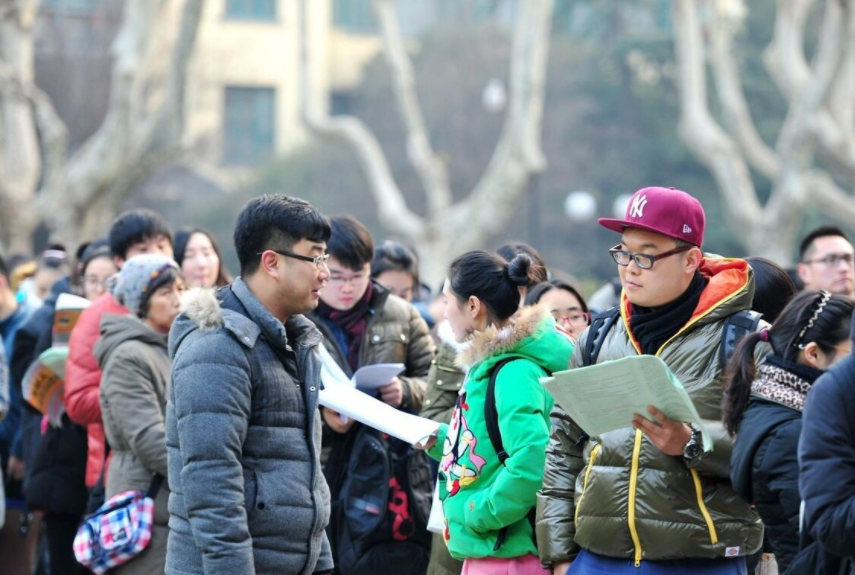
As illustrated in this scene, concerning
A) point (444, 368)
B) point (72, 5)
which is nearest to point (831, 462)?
point (444, 368)

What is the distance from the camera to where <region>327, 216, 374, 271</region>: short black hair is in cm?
587

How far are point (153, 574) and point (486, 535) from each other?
1.58 meters

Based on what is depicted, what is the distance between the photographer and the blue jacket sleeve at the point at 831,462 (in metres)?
3.19

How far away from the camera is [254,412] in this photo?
4.08m

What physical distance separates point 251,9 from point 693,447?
154 feet

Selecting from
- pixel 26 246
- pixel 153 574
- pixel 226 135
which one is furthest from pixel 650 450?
pixel 226 135

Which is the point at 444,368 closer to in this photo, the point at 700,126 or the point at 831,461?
the point at 831,461

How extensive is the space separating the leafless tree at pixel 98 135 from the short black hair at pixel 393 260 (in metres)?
11.7

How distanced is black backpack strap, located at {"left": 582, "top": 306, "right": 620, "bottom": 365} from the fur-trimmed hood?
0.32 meters

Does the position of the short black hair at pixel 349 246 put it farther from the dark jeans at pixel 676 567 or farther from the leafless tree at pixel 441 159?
the leafless tree at pixel 441 159

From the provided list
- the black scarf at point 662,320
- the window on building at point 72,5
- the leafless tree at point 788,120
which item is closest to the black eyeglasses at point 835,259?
the black scarf at point 662,320

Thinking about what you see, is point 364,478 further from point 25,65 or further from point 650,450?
point 25,65

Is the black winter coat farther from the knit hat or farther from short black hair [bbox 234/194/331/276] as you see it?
the knit hat

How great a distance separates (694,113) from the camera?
907 inches
